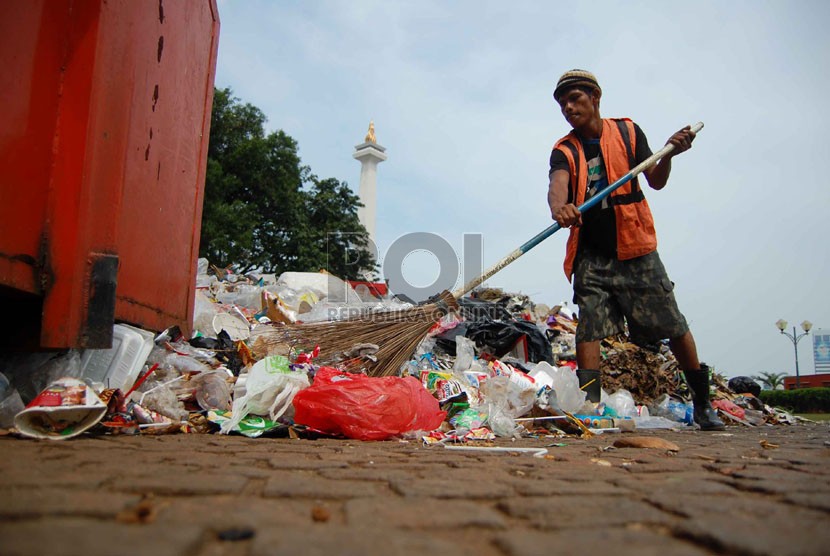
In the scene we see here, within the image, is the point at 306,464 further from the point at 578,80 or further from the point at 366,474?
the point at 578,80

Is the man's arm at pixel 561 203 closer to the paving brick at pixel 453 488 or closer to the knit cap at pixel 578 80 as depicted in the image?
the knit cap at pixel 578 80

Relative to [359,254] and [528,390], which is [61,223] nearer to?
[528,390]

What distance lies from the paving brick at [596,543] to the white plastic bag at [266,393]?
2164 millimetres

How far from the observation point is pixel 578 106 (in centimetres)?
361

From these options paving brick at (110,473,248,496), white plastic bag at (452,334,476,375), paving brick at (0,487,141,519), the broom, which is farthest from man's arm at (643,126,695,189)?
paving brick at (0,487,141,519)

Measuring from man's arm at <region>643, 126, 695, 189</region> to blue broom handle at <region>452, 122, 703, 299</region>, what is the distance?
35 millimetres

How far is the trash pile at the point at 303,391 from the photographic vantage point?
8.41 ft

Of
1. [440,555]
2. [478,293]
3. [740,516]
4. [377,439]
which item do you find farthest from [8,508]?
[478,293]

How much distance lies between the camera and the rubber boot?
3.63 metres

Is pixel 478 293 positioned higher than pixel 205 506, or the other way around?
pixel 478 293

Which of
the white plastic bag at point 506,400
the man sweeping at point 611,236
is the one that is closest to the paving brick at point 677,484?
the white plastic bag at point 506,400

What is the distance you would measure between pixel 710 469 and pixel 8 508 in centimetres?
171

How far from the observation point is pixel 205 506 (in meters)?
1.04

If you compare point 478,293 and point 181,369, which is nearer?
point 181,369
